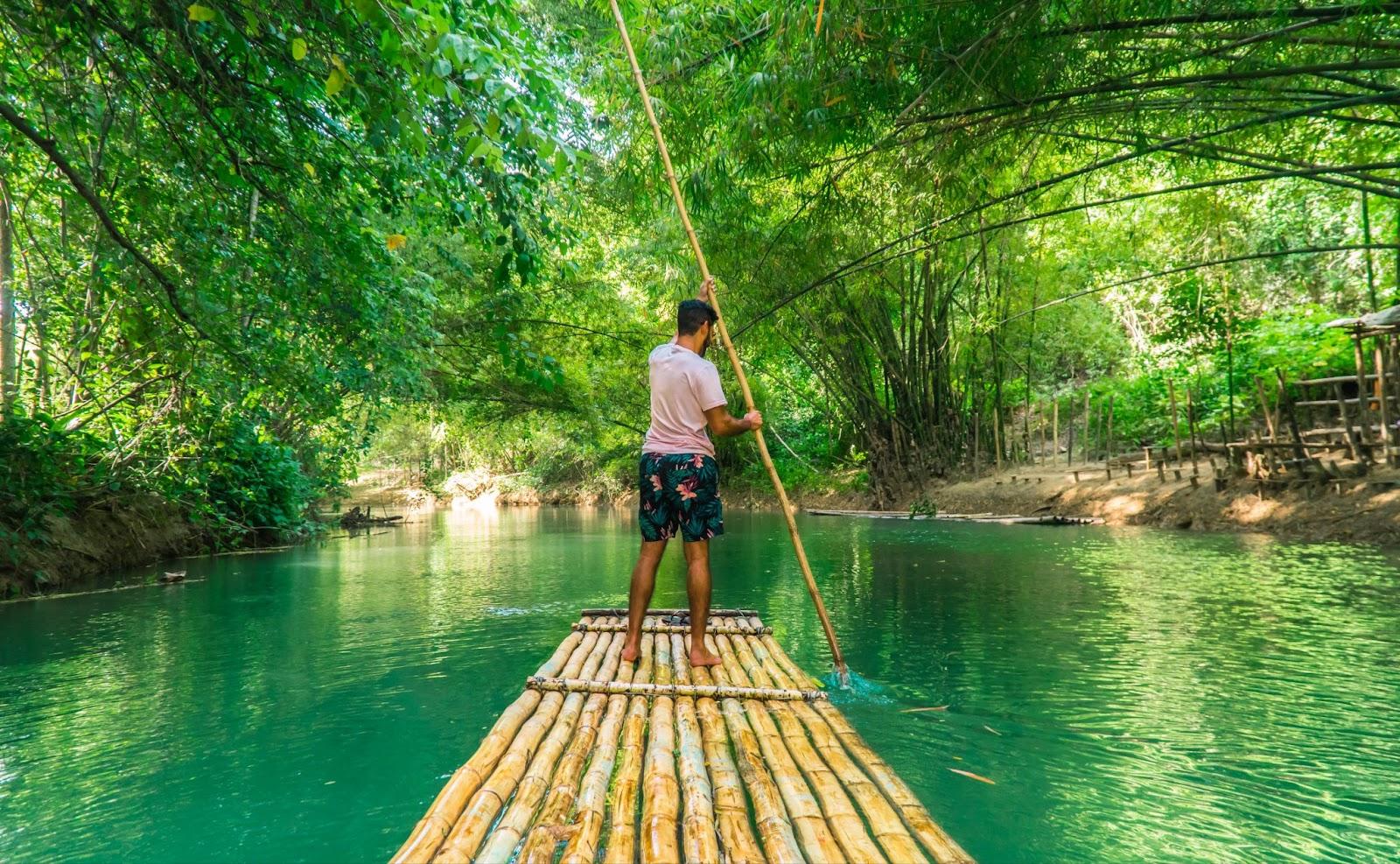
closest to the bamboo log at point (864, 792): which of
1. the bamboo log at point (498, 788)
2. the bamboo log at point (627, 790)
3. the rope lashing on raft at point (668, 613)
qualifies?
the bamboo log at point (627, 790)

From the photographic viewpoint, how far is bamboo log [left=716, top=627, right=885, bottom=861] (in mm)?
1668

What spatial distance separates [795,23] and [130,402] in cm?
726

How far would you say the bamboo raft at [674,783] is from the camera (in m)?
1.69

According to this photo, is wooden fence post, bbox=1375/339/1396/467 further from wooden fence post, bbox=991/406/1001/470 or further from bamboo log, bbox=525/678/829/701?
bamboo log, bbox=525/678/829/701

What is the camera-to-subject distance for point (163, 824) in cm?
251

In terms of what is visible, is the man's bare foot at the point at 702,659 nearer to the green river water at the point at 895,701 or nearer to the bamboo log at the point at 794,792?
the bamboo log at the point at 794,792

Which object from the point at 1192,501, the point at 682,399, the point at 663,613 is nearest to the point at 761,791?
the point at 682,399

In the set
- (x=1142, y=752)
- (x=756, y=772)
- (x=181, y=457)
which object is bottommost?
(x=1142, y=752)

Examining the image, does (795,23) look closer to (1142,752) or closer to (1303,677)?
(1142,752)

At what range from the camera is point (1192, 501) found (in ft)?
33.8

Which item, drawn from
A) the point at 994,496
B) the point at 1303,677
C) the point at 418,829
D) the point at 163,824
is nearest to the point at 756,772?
the point at 418,829

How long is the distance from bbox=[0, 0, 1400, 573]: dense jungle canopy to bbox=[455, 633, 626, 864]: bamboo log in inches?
70.9

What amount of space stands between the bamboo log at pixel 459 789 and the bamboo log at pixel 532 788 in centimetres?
8

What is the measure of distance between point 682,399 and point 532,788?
1651 millimetres
